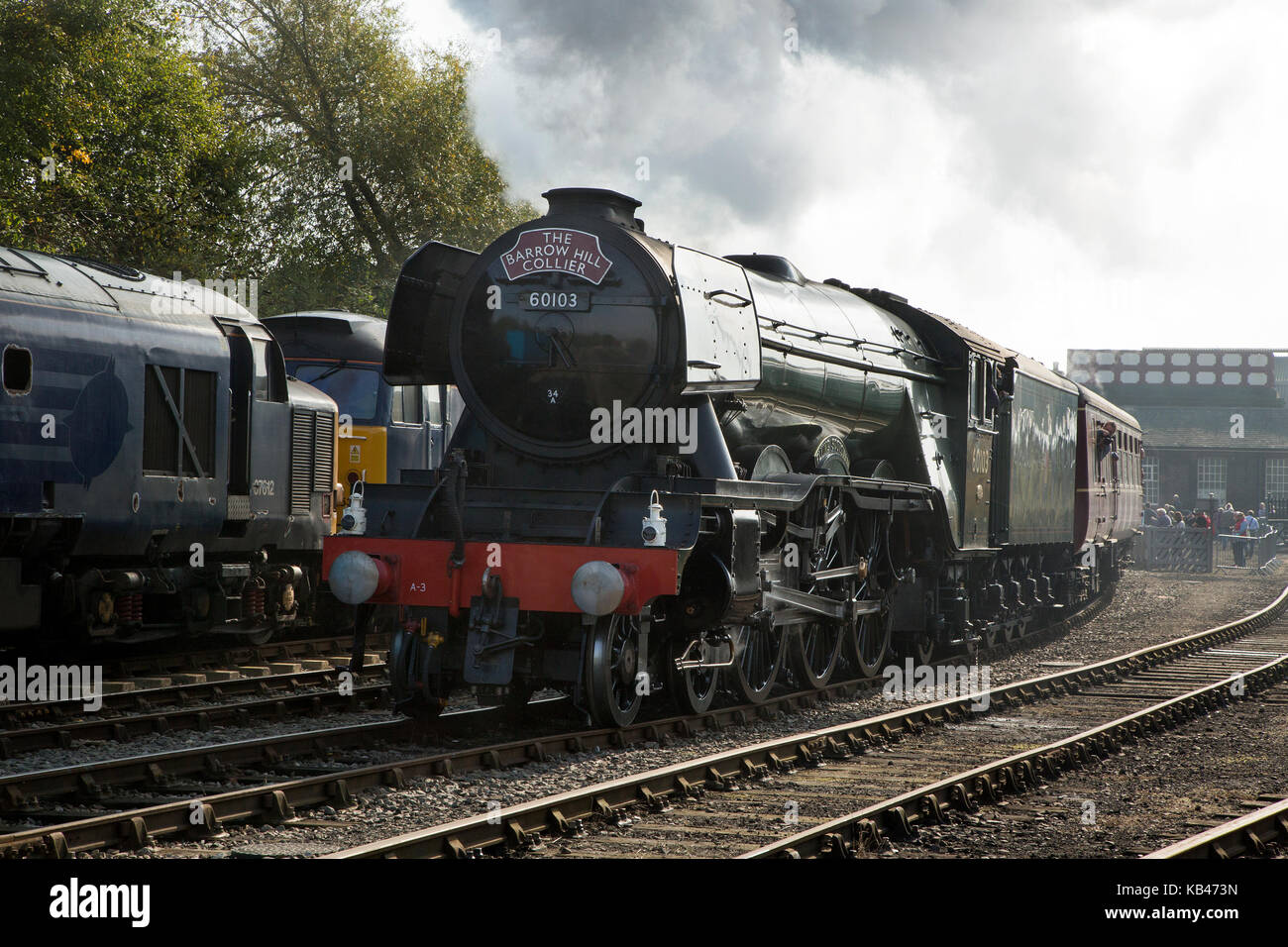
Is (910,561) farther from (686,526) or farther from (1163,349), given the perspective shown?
(1163,349)

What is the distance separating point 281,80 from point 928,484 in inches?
770

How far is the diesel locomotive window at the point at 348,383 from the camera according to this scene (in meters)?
14.4

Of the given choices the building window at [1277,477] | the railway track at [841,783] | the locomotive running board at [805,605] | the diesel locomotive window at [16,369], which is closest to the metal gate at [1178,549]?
the building window at [1277,477]

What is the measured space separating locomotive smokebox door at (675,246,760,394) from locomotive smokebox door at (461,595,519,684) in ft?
5.81

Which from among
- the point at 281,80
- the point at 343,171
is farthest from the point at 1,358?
the point at 281,80

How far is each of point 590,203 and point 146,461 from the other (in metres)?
4.30

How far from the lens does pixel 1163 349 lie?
63.3m

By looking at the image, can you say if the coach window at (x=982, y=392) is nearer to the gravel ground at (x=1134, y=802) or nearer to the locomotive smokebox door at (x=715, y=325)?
the gravel ground at (x=1134, y=802)

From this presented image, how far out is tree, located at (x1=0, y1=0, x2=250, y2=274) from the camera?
1662 centimetres

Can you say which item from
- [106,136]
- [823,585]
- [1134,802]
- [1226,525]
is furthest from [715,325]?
[1226,525]

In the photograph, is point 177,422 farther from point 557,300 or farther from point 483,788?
point 483,788

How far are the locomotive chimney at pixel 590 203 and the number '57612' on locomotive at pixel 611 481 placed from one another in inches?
0.6

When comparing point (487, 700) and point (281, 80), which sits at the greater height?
point (281, 80)

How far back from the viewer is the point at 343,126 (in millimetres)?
27359
